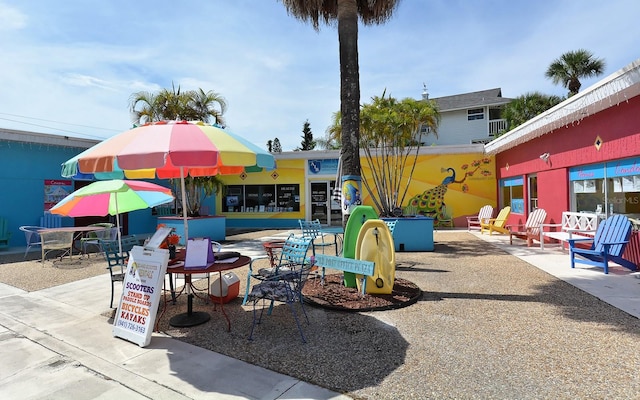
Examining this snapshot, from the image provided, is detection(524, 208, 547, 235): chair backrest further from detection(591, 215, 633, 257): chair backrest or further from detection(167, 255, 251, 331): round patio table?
detection(167, 255, 251, 331): round patio table

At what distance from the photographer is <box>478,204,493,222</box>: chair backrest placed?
1471 centimetres

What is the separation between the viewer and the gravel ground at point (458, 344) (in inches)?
123

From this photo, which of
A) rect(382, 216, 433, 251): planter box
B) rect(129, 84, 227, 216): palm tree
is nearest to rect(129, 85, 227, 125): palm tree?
rect(129, 84, 227, 216): palm tree

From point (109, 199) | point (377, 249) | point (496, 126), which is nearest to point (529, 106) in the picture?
point (496, 126)

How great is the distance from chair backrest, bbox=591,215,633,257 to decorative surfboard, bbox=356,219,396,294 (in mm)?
4505

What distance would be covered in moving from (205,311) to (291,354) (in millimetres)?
2053

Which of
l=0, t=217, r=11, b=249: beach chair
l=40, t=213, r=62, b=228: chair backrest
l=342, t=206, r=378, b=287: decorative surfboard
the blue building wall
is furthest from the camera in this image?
l=40, t=213, r=62, b=228: chair backrest

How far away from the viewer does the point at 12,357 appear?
3.97m

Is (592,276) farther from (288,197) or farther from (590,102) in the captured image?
(288,197)

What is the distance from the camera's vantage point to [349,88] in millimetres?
7578

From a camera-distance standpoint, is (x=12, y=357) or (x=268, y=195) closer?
(x=12, y=357)

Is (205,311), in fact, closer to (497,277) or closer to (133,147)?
(133,147)

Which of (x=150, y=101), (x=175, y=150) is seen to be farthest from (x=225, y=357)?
(x=150, y=101)

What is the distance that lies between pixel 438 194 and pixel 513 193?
123 inches
